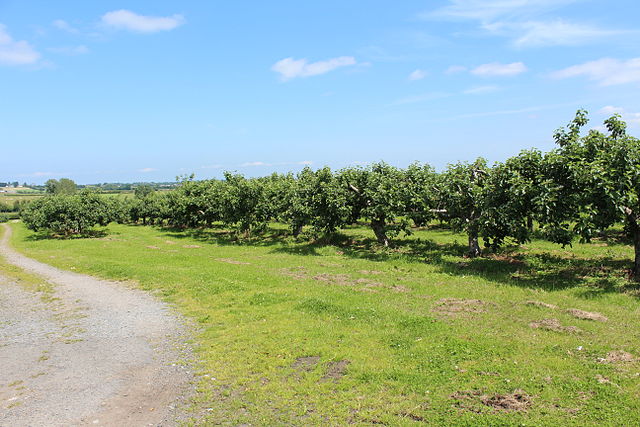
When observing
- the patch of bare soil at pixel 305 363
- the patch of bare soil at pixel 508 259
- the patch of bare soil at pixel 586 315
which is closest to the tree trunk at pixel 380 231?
the patch of bare soil at pixel 508 259

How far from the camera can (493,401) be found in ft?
28.3

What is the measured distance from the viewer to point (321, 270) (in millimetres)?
25141

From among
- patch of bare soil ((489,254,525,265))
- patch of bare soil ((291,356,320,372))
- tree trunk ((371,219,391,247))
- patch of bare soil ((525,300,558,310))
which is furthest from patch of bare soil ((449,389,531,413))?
tree trunk ((371,219,391,247))

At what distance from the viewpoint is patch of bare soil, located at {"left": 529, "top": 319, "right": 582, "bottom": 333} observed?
1249 centimetres

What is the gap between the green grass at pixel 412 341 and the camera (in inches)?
338

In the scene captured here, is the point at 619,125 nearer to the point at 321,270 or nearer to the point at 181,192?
the point at 321,270

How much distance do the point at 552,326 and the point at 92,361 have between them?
566 inches

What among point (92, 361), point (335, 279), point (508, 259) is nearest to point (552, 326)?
point (335, 279)

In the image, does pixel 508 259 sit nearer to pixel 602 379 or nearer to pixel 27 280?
pixel 602 379

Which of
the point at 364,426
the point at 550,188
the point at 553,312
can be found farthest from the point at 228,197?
the point at 364,426

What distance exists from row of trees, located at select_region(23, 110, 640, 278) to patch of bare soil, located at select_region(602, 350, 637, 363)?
886cm

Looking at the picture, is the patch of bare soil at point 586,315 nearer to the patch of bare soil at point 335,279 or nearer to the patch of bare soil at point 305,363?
the patch of bare soil at point 335,279

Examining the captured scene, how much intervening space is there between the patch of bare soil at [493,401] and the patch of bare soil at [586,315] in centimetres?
659

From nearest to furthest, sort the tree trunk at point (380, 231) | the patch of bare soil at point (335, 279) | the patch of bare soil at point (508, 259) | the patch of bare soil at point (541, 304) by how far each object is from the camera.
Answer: the patch of bare soil at point (541, 304) < the patch of bare soil at point (335, 279) < the patch of bare soil at point (508, 259) < the tree trunk at point (380, 231)
